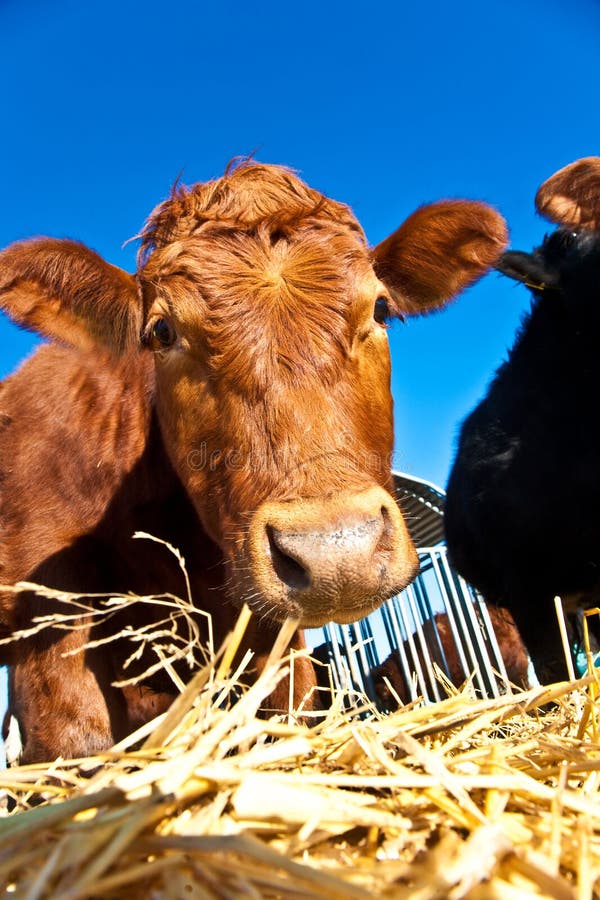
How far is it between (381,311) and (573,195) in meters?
1.85

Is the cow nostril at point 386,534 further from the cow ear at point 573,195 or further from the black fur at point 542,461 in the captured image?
the cow ear at point 573,195

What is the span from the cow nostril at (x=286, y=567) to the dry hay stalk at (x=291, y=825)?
0.59 m

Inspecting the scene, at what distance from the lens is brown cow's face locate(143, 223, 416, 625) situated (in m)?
2.04

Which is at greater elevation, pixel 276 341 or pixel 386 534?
pixel 276 341

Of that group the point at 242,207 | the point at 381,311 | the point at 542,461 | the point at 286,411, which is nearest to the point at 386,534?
the point at 286,411

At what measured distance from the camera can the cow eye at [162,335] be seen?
9.83ft

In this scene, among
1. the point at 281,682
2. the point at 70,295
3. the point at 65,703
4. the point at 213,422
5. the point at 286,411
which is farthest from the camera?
the point at 281,682

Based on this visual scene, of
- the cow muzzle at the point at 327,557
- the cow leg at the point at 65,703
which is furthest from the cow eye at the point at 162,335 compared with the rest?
the cow leg at the point at 65,703

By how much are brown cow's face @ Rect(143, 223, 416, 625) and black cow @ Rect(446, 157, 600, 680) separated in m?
1.93

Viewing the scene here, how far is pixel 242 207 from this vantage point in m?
3.29

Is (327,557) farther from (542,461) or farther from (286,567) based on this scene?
(542,461)

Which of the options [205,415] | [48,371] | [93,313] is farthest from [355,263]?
[48,371]

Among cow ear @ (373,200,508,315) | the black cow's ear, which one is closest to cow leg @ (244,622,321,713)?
cow ear @ (373,200,508,315)

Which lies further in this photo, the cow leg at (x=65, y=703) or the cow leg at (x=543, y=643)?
the cow leg at (x=543, y=643)
